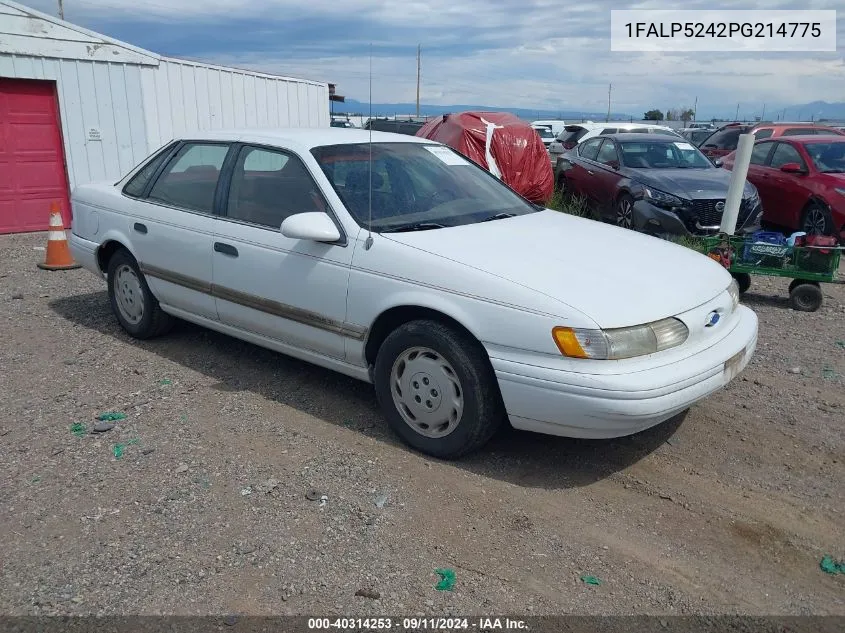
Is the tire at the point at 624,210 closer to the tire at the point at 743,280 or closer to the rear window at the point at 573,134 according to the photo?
the tire at the point at 743,280

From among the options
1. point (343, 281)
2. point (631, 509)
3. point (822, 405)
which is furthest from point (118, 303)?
point (822, 405)

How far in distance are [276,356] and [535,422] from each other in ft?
8.29

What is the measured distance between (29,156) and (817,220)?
11.0 metres

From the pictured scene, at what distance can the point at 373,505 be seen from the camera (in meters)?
3.50

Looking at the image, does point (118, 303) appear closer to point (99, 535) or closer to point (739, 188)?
point (99, 535)

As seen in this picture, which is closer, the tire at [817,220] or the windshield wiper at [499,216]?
the windshield wiper at [499,216]

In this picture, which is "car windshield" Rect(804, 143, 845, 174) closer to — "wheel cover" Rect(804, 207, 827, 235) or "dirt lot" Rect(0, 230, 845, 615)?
"wheel cover" Rect(804, 207, 827, 235)

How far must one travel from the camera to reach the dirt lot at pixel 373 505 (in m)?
2.90

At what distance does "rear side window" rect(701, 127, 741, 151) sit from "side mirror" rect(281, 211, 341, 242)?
1284 centimetres

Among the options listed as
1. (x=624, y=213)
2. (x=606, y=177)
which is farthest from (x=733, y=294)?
(x=606, y=177)

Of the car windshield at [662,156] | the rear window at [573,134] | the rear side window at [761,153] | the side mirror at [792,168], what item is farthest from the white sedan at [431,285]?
the rear window at [573,134]

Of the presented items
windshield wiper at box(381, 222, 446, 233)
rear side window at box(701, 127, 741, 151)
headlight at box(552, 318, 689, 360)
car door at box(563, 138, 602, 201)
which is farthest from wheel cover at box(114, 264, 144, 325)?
rear side window at box(701, 127, 741, 151)

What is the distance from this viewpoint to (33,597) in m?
2.87

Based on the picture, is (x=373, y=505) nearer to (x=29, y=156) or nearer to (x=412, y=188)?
(x=412, y=188)
